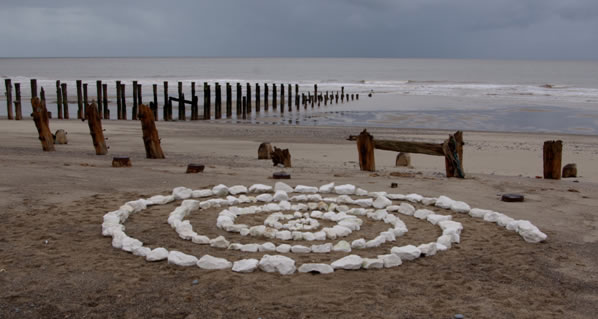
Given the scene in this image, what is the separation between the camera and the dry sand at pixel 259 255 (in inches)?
175

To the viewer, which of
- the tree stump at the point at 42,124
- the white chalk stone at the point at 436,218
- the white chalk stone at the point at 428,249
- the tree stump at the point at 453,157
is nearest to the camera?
the white chalk stone at the point at 428,249

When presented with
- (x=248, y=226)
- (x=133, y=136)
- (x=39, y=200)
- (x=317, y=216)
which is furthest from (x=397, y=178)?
(x=133, y=136)

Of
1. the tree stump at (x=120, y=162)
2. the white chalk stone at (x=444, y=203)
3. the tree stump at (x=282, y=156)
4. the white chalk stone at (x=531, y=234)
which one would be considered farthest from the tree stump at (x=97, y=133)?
the white chalk stone at (x=531, y=234)

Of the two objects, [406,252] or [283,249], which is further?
[283,249]

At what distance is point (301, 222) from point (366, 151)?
15.6 feet

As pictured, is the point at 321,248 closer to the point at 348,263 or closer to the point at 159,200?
the point at 348,263

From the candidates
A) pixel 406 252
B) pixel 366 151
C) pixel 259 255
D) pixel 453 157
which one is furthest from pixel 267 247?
pixel 366 151

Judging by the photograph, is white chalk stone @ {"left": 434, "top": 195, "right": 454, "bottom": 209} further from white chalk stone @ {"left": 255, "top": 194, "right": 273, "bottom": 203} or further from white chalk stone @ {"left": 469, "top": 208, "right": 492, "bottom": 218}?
white chalk stone @ {"left": 255, "top": 194, "right": 273, "bottom": 203}

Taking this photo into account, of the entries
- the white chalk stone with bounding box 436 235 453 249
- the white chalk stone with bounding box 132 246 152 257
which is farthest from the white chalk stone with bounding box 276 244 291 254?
the white chalk stone with bounding box 436 235 453 249

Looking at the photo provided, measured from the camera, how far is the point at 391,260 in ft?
17.9

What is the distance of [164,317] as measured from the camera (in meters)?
4.25

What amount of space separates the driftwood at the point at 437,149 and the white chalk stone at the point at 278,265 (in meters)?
5.95

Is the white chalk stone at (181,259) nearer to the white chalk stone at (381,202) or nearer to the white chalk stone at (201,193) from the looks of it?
the white chalk stone at (201,193)

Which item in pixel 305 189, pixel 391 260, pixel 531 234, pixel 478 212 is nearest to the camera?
pixel 391 260
